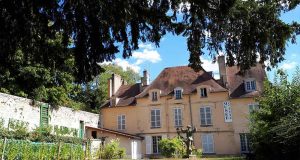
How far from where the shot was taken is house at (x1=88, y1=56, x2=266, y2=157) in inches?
1155

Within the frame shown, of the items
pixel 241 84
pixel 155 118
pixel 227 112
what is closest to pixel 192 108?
pixel 227 112

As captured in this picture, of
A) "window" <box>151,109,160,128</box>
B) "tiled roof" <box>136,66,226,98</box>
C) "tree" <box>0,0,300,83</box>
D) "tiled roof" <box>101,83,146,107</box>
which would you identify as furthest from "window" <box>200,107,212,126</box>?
"tree" <box>0,0,300,83</box>

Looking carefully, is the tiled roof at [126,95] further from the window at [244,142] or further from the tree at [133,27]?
the tree at [133,27]

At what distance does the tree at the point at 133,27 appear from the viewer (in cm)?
579

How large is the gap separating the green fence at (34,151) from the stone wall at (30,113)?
420cm

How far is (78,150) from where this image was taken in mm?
17859

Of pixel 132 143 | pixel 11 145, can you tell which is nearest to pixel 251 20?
pixel 11 145

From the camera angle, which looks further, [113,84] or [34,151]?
[113,84]

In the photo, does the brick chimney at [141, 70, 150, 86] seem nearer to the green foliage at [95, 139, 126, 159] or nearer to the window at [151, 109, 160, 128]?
the window at [151, 109, 160, 128]

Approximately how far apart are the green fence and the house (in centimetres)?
1490

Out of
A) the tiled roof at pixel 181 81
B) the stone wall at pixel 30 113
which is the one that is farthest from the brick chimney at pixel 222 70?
the stone wall at pixel 30 113

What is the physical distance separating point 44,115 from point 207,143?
47.0ft

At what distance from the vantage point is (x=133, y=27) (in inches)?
252

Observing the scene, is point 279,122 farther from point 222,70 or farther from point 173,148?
point 222,70
